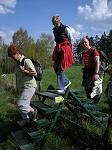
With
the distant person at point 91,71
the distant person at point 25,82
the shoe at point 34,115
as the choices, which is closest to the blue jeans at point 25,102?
the distant person at point 25,82

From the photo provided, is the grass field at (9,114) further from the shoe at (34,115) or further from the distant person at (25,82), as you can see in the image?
the distant person at (25,82)

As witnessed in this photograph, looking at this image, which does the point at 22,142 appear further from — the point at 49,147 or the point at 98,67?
the point at 98,67

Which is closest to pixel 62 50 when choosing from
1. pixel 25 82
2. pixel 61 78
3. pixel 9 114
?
pixel 61 78

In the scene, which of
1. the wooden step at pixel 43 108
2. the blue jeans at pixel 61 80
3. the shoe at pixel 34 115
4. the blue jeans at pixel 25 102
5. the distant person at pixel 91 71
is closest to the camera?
the wooden step at pixel 43 108

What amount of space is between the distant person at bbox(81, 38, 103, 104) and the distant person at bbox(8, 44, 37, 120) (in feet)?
4.73

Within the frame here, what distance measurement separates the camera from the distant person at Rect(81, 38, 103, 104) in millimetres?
8258

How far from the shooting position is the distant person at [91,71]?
8.26 metres

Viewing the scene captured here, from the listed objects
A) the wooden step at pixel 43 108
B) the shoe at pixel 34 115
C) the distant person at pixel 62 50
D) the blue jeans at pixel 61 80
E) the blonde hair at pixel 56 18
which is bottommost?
the shoe at pixel 34 115

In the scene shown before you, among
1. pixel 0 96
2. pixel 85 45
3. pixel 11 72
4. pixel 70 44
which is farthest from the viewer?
pixel 11 72

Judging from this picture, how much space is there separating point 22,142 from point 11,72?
10.5 m

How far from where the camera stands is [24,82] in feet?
25.3

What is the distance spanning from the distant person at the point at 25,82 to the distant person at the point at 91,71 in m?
1.44

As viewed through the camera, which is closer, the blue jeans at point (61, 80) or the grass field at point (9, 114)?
the grass field at point (9, 114)

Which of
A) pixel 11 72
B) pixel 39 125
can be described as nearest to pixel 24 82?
pixel 39 125
